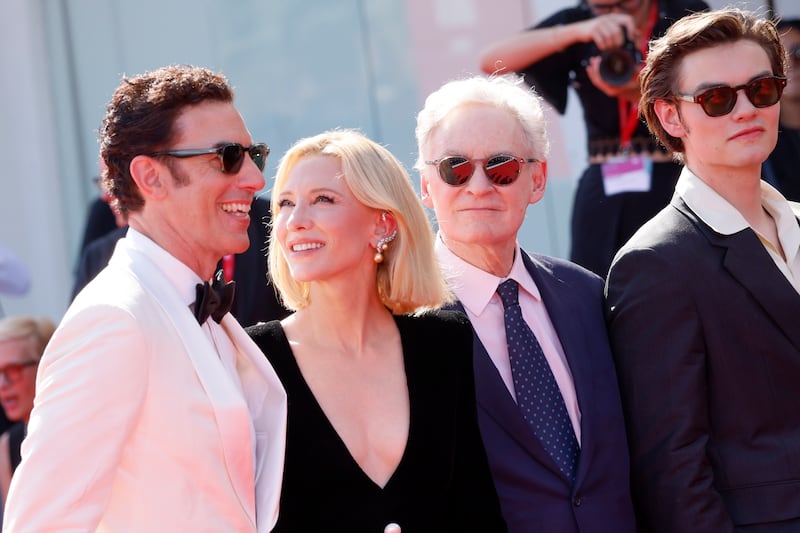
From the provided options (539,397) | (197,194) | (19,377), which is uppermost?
(197,194)

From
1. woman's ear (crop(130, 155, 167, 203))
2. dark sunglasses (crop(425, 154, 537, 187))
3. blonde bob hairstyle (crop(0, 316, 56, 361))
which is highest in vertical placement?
woman's ear (crop(130, 155, 167, 203))

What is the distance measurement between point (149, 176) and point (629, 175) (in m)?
2.65

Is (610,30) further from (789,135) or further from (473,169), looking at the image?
(473,169)

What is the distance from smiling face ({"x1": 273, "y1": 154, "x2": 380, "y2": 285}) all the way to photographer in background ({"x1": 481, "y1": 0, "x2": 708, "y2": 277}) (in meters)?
1.88

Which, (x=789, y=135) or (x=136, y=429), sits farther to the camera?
(x=789, y=135)

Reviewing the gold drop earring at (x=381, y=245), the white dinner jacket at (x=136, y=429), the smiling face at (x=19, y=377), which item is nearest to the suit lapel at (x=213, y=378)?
the white dinner jacket at (x=136, y=429)

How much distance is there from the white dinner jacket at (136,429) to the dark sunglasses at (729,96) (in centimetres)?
166

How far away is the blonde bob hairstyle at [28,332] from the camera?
584 cm

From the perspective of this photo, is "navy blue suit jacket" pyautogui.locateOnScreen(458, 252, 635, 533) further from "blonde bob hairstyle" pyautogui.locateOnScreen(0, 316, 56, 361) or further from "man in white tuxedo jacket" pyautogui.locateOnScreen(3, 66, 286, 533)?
"blonde bob hairstyle" pyautogui.locateOnScreen(0, 316, 56, 361)

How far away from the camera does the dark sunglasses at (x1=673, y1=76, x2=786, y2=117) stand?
3.39m

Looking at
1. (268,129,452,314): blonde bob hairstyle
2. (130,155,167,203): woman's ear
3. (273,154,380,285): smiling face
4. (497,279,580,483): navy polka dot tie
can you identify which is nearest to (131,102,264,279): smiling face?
(130,155,167,203): woman's ear

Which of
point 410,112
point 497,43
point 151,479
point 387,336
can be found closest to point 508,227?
point 387,336

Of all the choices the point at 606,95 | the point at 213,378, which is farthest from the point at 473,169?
the point at 606,95

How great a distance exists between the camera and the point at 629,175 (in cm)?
491
